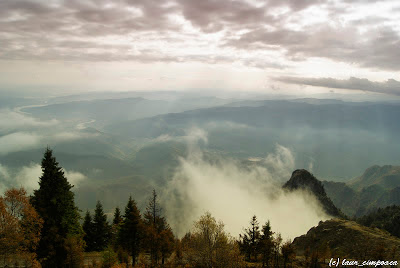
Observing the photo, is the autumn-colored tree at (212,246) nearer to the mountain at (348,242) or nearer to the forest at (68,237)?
the forest at (68,237)

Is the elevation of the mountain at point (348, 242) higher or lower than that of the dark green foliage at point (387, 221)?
higher

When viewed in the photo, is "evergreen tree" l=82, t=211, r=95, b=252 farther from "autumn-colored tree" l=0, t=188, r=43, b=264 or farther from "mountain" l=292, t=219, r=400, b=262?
"mountain" l=292, t=219, r=400, b=262

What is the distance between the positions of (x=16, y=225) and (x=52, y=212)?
22.4ft

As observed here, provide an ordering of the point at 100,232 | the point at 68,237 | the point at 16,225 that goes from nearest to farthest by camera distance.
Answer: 1. the point at 16,225
2. the point at 68,237
3. the point at 100,232

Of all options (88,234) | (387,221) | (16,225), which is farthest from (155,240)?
(387,221)

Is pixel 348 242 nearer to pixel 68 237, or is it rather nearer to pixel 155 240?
pixel 155 240

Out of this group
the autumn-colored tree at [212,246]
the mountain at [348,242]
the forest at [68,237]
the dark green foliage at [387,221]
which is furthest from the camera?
the dark green foliage at [387,221]

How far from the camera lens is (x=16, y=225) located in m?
26.9

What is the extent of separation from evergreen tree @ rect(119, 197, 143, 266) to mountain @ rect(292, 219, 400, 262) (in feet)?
108

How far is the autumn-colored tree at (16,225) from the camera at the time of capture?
26359mm

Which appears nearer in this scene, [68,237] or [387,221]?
[68,237]

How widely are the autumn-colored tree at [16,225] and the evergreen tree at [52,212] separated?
11.5 ft

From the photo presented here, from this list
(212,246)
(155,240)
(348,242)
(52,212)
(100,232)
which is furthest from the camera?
(100,232)

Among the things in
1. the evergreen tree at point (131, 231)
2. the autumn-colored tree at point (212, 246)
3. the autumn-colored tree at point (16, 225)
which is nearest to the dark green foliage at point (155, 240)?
the evergreen tree at point (131, 231)
